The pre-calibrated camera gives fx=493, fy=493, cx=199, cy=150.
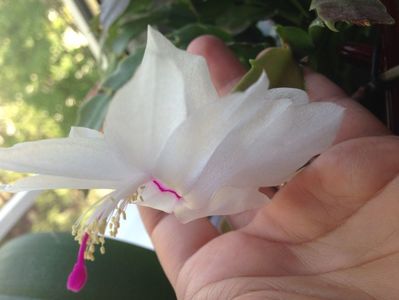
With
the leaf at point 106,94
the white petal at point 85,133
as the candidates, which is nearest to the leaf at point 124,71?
the leaf at point 106,94

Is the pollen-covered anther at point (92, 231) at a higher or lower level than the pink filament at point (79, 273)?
higher

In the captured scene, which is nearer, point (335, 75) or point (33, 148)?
point (33, 148)

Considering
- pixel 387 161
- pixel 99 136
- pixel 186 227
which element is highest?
pixel 99 136

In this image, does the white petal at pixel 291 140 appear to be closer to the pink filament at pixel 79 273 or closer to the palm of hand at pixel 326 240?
the palm of hand at pixel 326 240

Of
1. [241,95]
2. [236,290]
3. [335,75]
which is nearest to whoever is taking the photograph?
[241,95]

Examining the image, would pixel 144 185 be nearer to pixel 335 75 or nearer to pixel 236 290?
pixel 236 290

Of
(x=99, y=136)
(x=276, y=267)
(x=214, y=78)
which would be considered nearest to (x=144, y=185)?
(x=99, y=136)
